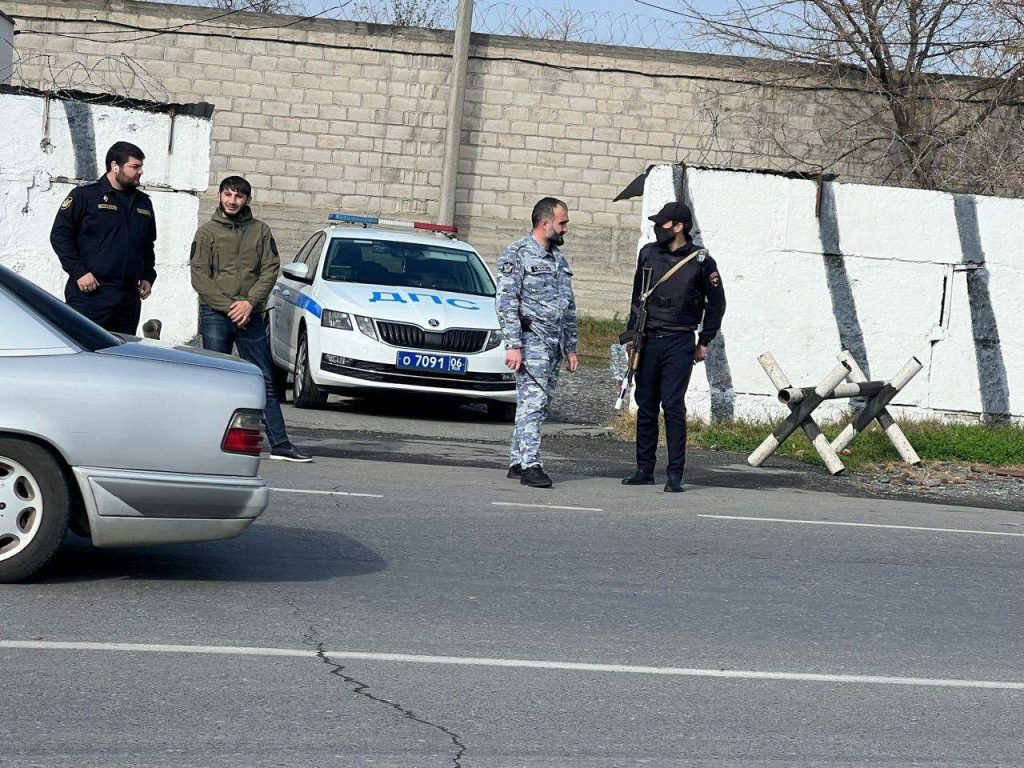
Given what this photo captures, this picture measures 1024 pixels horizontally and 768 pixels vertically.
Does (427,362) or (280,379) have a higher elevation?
(427,362)

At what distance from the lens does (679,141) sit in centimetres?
2272

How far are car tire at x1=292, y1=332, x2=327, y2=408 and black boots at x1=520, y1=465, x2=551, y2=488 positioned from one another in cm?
370

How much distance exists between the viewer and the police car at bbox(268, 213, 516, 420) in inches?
496

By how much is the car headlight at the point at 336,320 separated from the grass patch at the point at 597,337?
22.7 feet

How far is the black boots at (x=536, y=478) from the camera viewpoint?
963cm

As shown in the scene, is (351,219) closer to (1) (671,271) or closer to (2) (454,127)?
(1) (671,271)

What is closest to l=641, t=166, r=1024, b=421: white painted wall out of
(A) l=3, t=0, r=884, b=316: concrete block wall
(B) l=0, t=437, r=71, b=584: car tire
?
(B) l=0, t=437, r=71, b=584: car tire

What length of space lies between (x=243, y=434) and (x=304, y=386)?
276 inches

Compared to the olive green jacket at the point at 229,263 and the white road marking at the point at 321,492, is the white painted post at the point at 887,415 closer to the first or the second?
the white road marking at the point at 321,492

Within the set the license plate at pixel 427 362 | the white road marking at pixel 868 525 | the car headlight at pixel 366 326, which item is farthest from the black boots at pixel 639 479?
the car headlight at pixel 366 326

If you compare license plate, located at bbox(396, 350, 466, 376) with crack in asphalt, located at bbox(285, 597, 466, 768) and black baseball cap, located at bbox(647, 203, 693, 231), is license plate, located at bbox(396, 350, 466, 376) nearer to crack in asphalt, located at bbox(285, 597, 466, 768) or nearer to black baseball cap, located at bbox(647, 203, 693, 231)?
black baseball cap, located at bbox(647, 203, 693, 231)

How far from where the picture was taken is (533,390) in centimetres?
959

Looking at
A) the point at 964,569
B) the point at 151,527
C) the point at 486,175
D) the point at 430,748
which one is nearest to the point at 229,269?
the point at 151,527

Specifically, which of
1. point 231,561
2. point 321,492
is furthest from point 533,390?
point 231,561
